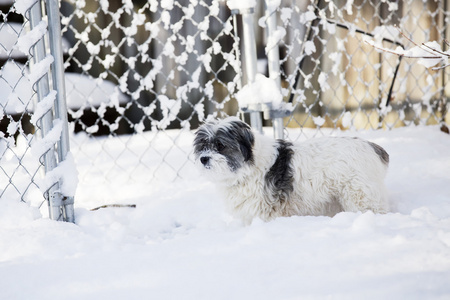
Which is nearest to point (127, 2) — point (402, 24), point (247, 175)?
point (247, 175)

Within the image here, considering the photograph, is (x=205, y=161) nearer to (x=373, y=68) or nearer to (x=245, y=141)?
(x=245, y=141)

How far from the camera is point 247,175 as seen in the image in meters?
2.36

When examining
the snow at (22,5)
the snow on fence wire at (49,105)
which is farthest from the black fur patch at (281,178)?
the snow at (22,5)

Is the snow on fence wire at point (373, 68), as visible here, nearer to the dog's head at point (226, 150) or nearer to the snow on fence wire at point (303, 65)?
the snow on fence wire at point (303, 65)

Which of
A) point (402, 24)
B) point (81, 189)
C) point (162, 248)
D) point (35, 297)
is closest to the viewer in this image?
point (35, 297)

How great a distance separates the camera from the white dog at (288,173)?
2.29 m

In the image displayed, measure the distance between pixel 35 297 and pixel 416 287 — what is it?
126 centimetres

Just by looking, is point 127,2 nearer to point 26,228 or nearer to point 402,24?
point 26,228

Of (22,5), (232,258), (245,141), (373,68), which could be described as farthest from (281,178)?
(373,68)

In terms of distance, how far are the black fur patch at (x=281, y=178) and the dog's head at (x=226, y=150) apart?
0.16m

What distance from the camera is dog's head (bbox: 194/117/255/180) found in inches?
90.1

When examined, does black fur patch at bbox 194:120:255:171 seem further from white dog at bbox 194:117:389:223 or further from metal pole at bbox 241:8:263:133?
metal pole at bbox 241:8:263:133

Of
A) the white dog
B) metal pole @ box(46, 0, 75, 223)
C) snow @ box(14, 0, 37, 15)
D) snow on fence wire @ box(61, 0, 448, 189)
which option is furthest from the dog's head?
snow on fence wire @ box(61, 0, 448, 189)

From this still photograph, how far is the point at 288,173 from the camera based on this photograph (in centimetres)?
236
